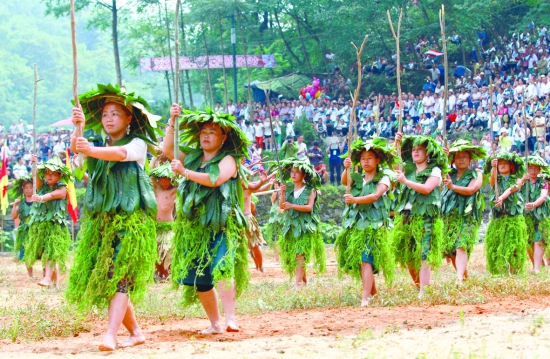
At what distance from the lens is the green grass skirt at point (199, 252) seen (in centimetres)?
712

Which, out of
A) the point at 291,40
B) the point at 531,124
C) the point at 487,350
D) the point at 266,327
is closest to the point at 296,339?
the point at 266,327

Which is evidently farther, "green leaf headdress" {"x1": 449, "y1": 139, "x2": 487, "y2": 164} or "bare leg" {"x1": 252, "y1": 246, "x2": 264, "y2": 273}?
"bare leg" {"x1": 252, "y1": 246, "x2": 264, "y2": 273}

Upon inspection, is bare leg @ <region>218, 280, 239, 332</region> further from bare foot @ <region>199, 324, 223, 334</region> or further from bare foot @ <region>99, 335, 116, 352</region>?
bare foot @ <region>99, 335, 116, 352</region>

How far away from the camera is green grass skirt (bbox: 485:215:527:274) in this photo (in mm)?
11203

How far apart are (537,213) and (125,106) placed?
7985 mm

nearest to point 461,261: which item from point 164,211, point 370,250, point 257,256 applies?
point 370,250

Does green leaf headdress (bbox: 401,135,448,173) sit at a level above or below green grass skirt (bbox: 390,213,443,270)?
above

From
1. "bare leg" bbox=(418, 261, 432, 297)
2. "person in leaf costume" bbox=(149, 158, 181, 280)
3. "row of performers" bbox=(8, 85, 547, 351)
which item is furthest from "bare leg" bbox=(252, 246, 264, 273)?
"bare leg" bbox=(418, 261, 432, 297)

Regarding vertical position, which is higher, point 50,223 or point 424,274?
point 50,223

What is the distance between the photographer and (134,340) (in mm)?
6734

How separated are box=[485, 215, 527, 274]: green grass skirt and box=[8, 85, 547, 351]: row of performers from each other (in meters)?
0.02

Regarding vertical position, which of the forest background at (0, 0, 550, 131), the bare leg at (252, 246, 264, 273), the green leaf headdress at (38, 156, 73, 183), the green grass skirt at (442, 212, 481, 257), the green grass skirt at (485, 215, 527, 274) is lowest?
the bare leg at (252, 246, 264, 273)

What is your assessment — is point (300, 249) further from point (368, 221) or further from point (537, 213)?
point (537, 213)

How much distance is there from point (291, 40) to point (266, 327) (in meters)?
28.4
